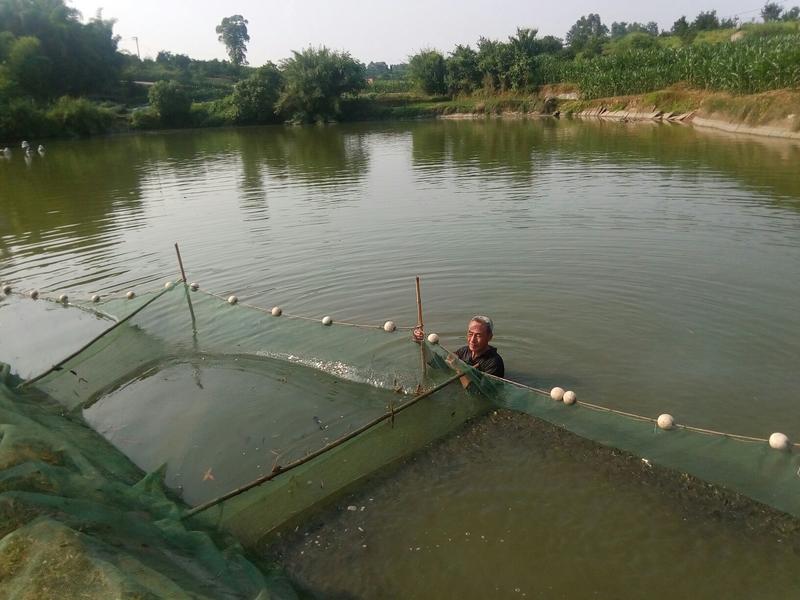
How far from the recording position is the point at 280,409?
590cm

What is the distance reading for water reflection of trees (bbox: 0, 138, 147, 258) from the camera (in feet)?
46.7

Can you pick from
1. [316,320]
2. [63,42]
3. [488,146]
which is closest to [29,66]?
[63,42]

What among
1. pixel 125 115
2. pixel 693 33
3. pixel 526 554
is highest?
pixel 693 33

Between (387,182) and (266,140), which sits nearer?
(387,182)

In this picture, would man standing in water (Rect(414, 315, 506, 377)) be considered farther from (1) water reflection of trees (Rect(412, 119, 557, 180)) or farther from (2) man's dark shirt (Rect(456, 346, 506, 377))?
(1) water reflection of trees (Rect(412, 119, 557, 180))

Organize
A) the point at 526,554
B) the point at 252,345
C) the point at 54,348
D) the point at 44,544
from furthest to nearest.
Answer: the point at 54,348 < the point at 252,345 < the point at 526,554 < the point at 44,544

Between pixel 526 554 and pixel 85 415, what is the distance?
4.64 meters

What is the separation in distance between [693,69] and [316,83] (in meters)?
30.4

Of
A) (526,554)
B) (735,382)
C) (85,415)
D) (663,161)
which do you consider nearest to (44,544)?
(526,554)

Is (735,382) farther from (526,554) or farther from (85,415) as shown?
(85,415)

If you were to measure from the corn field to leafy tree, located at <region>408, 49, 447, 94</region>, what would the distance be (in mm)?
10970

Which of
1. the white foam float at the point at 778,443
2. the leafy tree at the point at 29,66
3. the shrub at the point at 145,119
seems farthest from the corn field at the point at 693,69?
the leafy tree at the point at 29,66

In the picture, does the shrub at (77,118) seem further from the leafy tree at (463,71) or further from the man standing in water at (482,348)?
the man standing in water at (482,348)

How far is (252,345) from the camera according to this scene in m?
6.94
